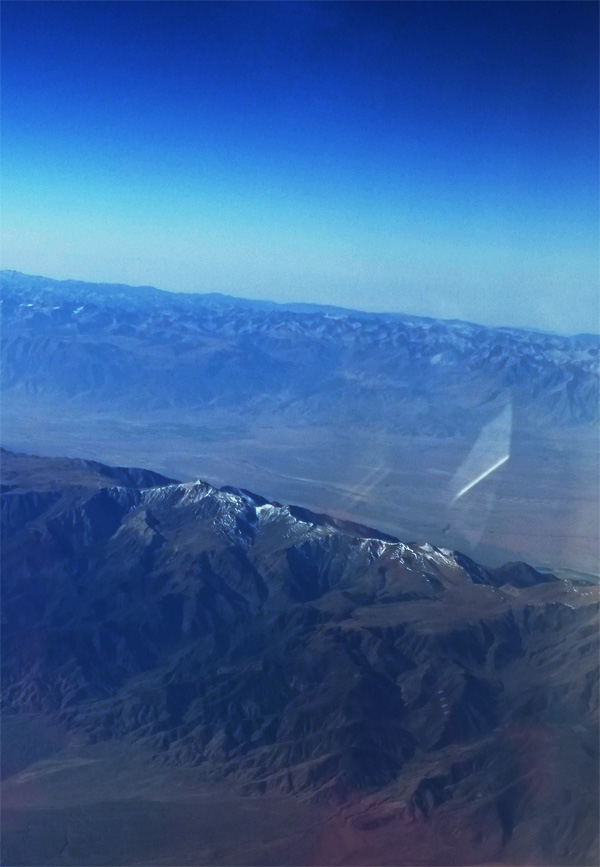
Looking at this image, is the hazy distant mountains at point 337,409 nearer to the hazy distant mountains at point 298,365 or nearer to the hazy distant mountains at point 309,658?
the hazy distant mountains at point 298,365

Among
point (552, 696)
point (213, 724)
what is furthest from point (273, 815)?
point (552, 696)

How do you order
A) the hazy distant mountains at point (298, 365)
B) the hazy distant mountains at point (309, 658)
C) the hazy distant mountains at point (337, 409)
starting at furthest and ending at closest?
1. the hazy distant mountains at point (298, 365)
2. the hazy distant mountains at point (337, 409)
3. the hazy distant mountains at point (309, 658)

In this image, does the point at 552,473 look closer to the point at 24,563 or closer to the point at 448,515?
the point at 448,515

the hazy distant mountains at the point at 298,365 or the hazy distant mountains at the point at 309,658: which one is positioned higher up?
the hazy distant mountains at the point at 298,365

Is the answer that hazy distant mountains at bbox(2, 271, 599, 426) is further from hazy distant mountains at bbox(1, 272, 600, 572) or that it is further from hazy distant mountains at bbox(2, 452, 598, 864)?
hazy distant mountains at bbox(2, 452, 598, 864)

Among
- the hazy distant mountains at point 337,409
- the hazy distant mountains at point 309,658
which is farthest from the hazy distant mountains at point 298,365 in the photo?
the hazy distant mountains at point 309,658

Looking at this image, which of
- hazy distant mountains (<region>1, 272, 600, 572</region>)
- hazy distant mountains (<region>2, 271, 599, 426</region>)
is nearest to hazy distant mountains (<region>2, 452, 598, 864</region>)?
hazy distant mountains (<region>1, 272, 600, 572</region>)
